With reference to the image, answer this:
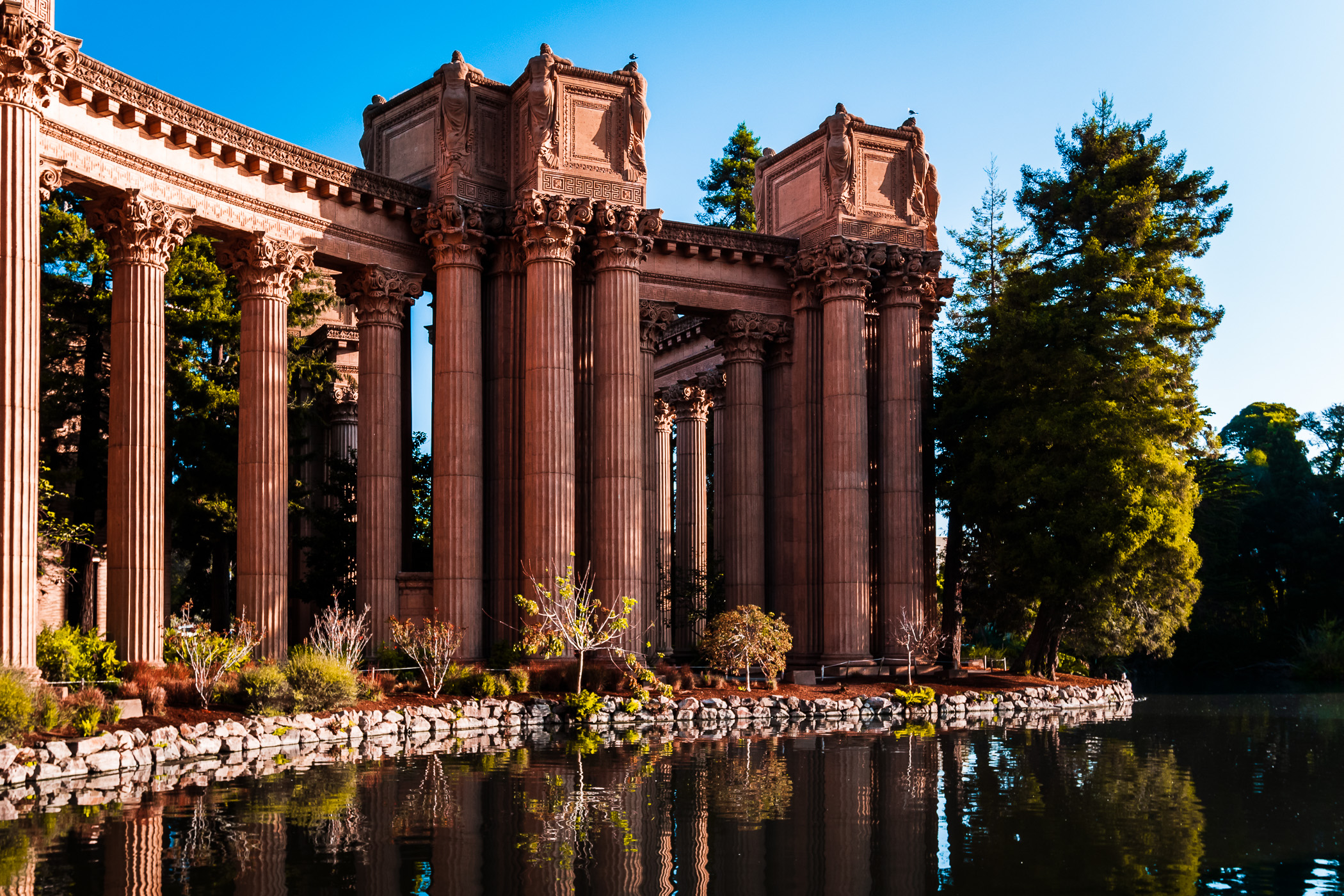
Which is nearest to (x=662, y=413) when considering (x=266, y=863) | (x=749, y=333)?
(x=749, y=333)

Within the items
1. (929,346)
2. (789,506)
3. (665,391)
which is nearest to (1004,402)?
(929,346)

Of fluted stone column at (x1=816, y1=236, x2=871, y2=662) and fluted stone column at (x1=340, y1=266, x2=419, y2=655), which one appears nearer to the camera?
fluted stone column at (x1=340, y1=266, x2=419, y2=655)

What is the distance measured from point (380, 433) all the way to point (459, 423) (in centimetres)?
195

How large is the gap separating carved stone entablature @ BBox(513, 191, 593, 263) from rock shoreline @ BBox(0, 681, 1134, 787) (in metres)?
10.5

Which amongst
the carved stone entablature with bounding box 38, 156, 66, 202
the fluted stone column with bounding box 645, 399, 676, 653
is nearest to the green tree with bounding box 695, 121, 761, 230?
the fluted stone column with bounding box 645, 399, 676, 653

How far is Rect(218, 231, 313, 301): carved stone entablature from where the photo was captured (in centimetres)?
2672

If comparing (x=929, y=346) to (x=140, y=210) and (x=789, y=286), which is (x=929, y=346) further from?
(x=140, y=210)

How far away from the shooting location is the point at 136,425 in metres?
23.4

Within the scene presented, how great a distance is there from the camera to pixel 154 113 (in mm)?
24094

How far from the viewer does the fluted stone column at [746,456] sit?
35.5 meters

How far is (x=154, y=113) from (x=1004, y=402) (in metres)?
23.5

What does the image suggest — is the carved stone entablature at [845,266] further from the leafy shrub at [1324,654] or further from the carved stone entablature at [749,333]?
the leafy shrub at [1324,654]

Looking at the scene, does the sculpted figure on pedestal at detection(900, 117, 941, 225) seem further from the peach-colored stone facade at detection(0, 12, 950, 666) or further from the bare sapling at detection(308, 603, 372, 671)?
the bare sapling at detection(308, 603, 372, 671)

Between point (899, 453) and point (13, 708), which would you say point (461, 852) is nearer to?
point (13, 708)
